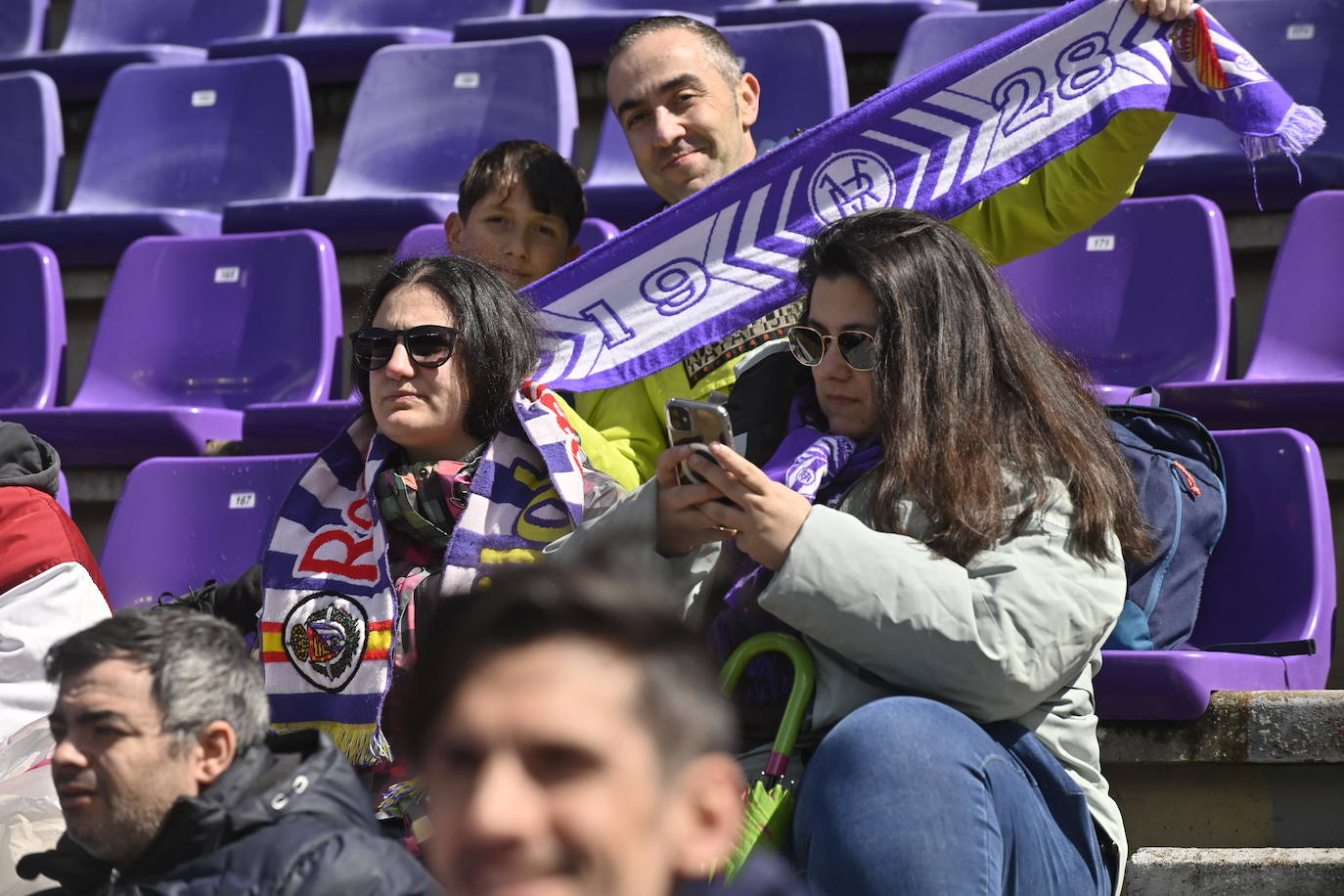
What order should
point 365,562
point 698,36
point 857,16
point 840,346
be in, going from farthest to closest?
1. point 857,16
2. point 698,36
3. point 365,562
4. point 840,346

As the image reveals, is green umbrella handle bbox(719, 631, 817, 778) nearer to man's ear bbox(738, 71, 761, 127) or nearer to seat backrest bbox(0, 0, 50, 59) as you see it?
man's ear bbox(738, 71, 761, 127)

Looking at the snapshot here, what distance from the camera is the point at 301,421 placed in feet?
11.0

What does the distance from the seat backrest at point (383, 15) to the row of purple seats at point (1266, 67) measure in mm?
1648

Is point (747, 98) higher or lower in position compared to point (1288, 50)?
higher

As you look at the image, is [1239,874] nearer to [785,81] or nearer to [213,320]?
[785,81]

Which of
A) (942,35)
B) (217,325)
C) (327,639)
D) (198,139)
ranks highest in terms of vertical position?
(942,35)

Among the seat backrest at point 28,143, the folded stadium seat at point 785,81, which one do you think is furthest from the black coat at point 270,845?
the seat backrest at point 28,143

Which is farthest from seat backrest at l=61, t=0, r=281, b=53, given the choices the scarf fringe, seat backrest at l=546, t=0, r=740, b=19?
the scarf fringe

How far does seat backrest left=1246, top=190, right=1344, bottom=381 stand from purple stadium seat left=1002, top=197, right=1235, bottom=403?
4.3 inches

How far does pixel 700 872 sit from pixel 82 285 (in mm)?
4003

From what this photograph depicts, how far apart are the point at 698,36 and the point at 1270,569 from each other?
1.34 metres

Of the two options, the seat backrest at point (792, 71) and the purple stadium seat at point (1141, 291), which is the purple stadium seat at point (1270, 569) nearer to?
the purple stadium seat at point (1141, 291)

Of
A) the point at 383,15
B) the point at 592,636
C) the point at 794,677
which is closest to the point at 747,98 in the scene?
the point at 794,677

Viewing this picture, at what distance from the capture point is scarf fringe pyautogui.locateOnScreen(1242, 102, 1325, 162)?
94.9 inches
